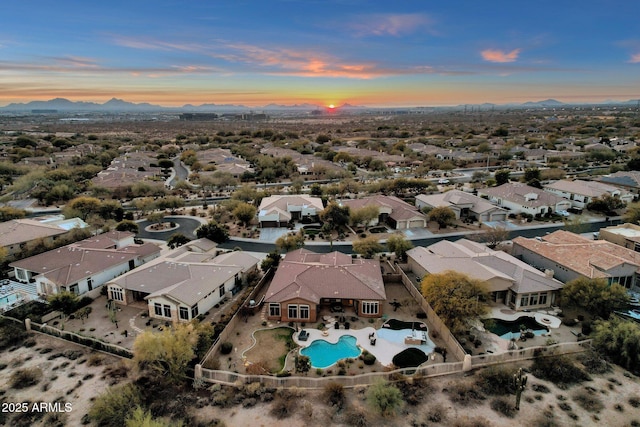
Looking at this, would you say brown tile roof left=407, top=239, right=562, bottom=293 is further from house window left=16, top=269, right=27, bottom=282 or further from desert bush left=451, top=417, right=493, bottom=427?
house window left=16, top=269, right=27, bottom=282

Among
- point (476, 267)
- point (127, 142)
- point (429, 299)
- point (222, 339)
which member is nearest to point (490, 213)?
point (476, 267)

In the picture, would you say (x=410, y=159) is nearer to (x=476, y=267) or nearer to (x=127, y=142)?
(x=476, y=267)

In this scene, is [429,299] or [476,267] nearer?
[429,299]

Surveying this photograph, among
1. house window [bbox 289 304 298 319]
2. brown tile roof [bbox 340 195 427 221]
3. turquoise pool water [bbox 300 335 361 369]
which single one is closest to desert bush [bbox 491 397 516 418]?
turquoise pool water [bbox 300 335 361 369]

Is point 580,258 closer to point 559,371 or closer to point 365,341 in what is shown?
point 559,371

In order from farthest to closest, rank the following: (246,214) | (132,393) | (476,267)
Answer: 1. (246,214)
2. (476,267)
3. (132,393)

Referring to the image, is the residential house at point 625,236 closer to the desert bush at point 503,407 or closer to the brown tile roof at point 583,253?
the brown tile roof at point 583,253

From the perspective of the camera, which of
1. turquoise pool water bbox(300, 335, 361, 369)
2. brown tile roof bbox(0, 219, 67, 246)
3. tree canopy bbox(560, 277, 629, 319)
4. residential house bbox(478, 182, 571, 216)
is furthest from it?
residential house bbox(478, 182, 571, 216)
